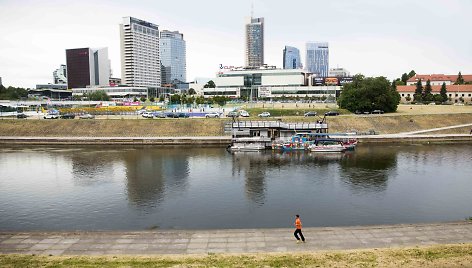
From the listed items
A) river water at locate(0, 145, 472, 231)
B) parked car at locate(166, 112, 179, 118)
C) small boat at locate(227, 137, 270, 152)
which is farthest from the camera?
parked car at locate(166, 112, 179, 118)

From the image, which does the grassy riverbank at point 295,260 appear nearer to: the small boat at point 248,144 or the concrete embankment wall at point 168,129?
the small boat at point 248,144

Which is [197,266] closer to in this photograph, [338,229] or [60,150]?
[338,229]

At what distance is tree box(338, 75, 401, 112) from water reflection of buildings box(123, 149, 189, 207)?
53144mm

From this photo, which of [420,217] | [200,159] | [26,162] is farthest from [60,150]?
[420,217]

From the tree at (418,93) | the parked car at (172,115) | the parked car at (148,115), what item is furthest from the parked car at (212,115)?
the tree at (418,93)

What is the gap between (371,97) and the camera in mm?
95875

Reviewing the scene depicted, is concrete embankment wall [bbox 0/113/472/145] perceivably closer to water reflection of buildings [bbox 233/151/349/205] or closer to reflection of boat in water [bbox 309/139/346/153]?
reflection of boat in water [bbox 309/139/346/153]

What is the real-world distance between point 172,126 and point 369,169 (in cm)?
4457

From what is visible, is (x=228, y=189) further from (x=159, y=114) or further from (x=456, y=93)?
(x=456, y=93)

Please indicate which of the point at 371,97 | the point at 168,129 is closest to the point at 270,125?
the point at 168,129

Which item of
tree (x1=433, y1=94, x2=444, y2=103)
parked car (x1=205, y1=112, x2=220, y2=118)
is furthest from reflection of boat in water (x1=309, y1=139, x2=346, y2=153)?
tree (x1=433, y1=94, x2=444, y2=103)

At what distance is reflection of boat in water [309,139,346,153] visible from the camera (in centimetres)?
6125

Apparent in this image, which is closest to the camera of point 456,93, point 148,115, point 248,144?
point 248,144

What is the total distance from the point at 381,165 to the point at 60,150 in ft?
173
